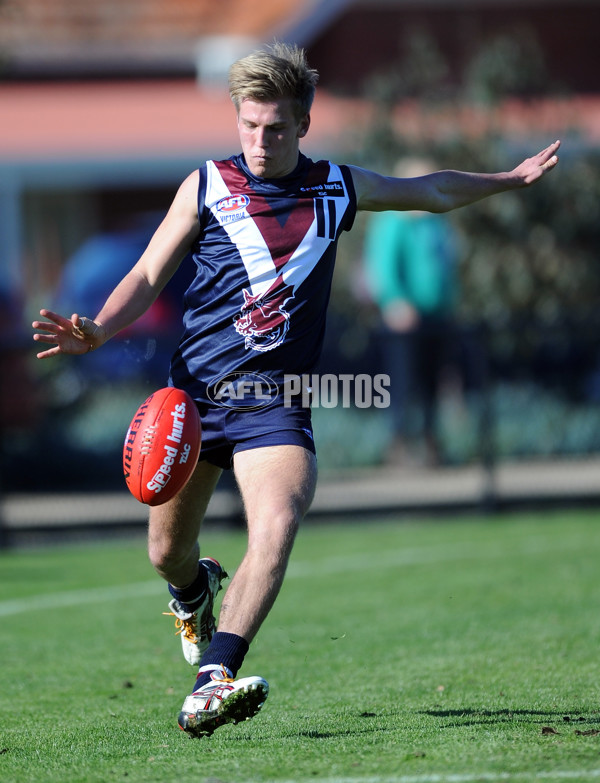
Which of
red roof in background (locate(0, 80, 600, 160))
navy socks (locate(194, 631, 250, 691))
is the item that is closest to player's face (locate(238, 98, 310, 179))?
navy socks (locate(194, 631, 250, 691))

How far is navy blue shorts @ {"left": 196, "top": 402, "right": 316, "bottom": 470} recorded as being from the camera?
16.3 feet

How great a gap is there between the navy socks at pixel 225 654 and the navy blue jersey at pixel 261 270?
102 cm

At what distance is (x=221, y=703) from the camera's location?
4.29 metres

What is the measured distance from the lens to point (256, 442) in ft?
16.3

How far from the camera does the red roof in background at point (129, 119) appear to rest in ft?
Answer: 60.1

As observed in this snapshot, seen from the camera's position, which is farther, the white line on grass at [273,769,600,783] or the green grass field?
the green grass field

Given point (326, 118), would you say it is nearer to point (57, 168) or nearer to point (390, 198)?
point (57, 168)

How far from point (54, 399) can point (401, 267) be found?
3.37 meters

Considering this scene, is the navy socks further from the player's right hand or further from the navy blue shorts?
the player's right hand

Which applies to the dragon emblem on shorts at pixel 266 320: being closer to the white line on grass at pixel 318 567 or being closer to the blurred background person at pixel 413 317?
the white line on grass at pixel 318 567

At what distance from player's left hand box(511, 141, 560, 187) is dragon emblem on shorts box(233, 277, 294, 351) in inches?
47.2

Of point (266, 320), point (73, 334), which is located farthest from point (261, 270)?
point (73, 334)

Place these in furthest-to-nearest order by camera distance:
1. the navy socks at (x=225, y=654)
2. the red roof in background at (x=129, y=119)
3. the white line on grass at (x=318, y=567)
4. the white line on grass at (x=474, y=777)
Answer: the red roof in background at (x=129, y=119), the white line on grass at (x=318, y=567), the navy socks at (x=225, y=654), the white line on grass at (x=474, y=777)

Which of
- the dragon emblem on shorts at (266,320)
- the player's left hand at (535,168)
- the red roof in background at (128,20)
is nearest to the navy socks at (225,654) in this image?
the dragon emblem on shorts at (266,320)
